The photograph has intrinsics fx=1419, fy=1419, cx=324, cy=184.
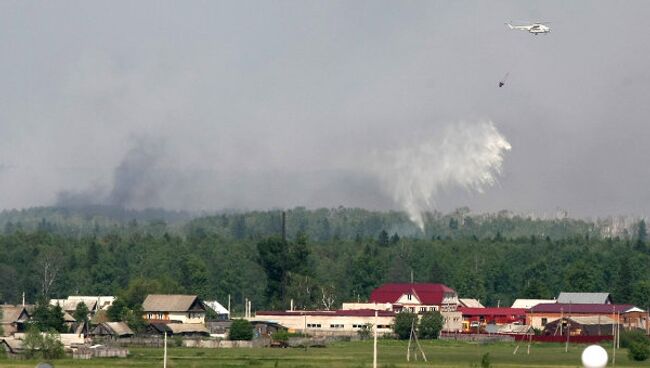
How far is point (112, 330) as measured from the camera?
166750 mm

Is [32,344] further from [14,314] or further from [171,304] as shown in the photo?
[171,304]

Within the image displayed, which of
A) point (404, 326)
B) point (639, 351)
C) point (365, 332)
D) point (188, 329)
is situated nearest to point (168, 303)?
point (188, 329)

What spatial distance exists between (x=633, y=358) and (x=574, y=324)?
203ft

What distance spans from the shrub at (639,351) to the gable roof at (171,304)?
77542 mm

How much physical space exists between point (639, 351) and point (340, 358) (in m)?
26.1

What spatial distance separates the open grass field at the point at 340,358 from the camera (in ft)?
370

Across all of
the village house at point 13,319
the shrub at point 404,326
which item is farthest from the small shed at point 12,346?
the shrub at point 404,326

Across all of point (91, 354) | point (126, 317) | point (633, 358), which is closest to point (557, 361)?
point (633, 358)

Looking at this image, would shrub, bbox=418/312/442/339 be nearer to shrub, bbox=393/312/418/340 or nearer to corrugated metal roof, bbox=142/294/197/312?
shrub, bbox=393/312/418/340

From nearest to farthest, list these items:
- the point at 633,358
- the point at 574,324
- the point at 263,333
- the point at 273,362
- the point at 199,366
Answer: the point at 199,366
the point at 273,362
the point at 633,358
the point at 263,333
the point at 574,324

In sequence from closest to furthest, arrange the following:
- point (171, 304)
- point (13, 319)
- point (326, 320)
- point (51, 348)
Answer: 1. point (51, 348)
2. point (13, 319)
3. point (171, 304)
4. point (326, 320)

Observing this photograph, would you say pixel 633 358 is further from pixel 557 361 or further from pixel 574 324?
pixel 574 324

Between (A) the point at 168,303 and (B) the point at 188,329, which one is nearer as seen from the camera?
(B) the point at 188,329

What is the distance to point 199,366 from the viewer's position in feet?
356
